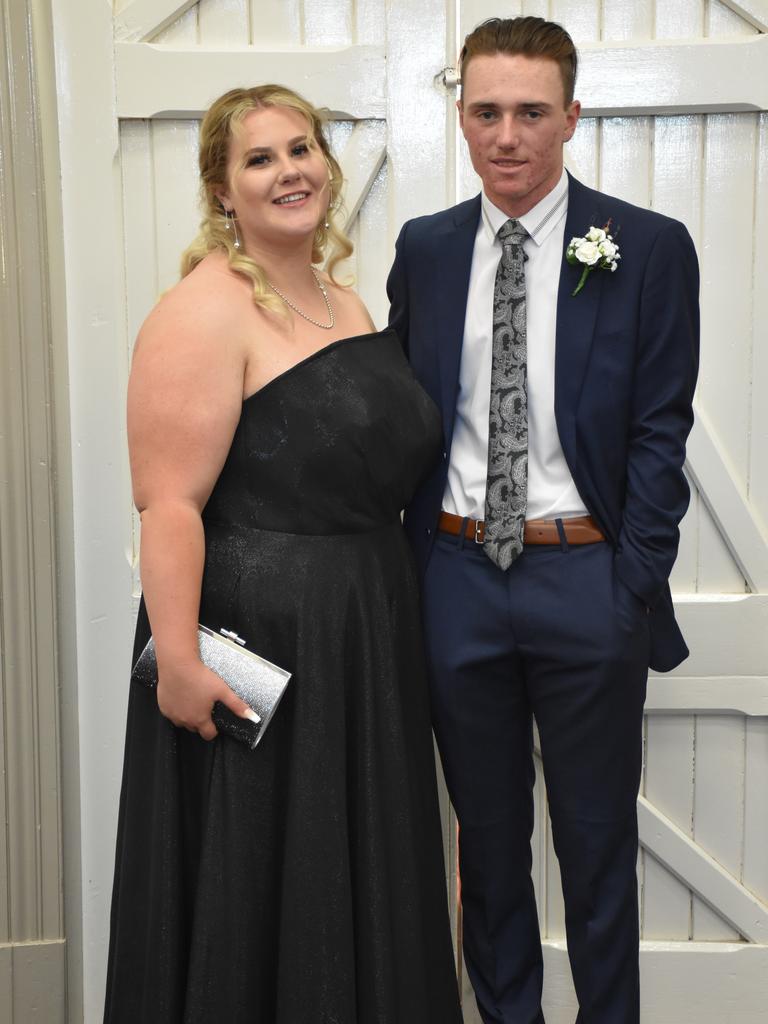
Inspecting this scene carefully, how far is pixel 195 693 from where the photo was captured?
5.74 feet

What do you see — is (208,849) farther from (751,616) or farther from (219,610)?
(751,616)

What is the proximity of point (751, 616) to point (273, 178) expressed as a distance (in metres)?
1.41

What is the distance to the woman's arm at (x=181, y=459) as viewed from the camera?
1.72m

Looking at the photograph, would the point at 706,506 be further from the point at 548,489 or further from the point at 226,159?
the point at 226,159

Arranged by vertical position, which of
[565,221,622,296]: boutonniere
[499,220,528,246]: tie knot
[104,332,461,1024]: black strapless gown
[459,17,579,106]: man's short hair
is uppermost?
[459,17,579,106]: man's short hair

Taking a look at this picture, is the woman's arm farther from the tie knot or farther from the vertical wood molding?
the vertical wood molding

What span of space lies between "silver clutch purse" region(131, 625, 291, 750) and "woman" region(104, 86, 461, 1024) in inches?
0.9

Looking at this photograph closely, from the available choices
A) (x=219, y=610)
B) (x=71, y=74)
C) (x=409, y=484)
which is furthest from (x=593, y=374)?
(x=71, y=74)

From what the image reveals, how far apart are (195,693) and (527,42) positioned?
45.8 inches

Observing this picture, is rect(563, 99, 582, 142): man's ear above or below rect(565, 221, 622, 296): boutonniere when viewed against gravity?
above

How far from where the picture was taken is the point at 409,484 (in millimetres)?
1931

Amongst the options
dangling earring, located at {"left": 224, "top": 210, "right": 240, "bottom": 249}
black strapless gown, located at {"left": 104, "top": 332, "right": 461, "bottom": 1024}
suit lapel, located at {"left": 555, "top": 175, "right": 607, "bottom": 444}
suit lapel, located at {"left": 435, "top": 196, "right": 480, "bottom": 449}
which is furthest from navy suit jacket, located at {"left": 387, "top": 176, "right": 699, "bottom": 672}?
dangling earring, located at {"left": 224, "top": 210, "right": 240, "bottom": 249}

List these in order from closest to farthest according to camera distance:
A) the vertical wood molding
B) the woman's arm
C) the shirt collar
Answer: the woman's arm < the shirt collar < the vertical wood molding

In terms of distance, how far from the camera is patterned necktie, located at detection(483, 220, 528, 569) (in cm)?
189
